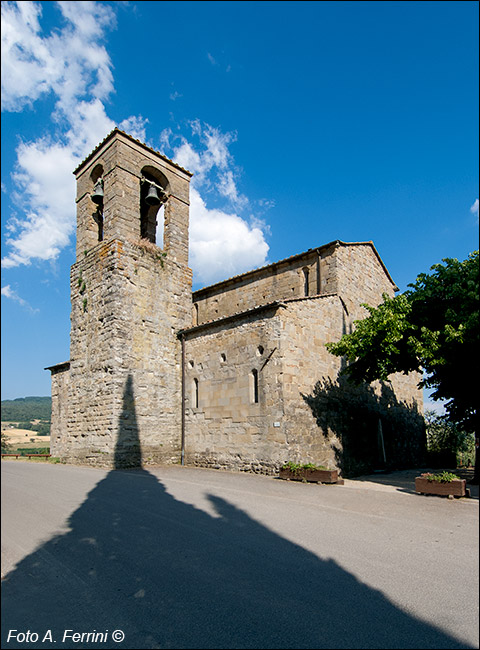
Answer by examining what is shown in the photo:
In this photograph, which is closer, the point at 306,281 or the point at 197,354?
the point at 197,354

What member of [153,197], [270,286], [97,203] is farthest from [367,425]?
[97,203]

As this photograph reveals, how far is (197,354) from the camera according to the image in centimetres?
1767

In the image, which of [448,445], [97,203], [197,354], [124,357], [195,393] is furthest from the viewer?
[448,445]

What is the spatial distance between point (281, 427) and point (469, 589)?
30.7 ft

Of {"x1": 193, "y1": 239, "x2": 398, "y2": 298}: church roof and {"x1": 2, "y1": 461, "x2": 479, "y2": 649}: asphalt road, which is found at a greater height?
{"x1": 193, "y1": 239, "x2": 398, "y2": 298}: church roof

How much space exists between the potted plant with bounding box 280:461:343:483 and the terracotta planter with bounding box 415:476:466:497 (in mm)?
2368

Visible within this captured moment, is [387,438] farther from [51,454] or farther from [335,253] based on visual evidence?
[51,454]

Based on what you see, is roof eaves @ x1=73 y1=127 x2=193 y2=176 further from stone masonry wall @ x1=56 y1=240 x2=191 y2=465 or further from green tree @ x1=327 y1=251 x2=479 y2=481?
green tree @ x1=327 y1=251 x2=479 y2=481

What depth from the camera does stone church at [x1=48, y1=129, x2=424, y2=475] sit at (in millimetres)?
A: 14508

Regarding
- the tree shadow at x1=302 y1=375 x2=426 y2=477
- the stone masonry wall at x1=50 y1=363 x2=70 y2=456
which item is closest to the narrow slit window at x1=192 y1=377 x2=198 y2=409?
the tree shadow at x1=302 y1=375 x2=426 y2=477

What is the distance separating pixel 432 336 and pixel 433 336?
31mm

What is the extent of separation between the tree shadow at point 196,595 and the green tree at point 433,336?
679cm

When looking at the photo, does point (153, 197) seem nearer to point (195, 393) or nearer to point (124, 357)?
point (124, 357)

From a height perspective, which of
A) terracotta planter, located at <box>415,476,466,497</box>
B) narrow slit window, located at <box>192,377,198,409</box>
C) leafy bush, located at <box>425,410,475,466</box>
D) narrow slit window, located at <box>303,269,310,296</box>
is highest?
narrow slit window, located at <box>303,269,310,296</box>
